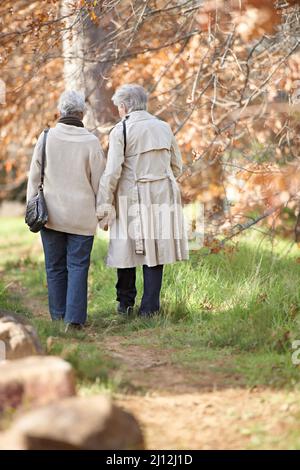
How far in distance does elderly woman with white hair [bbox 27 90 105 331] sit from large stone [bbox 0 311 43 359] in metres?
1.52

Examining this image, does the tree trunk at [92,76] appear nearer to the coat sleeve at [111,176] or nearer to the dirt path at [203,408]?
the coat sleeve at [111,176]

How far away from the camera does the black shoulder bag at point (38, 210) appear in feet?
19.7

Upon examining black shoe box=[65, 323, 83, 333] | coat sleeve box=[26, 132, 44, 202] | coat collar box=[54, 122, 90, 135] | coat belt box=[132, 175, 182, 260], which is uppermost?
coat collar box=[54, 122, 90, 135]

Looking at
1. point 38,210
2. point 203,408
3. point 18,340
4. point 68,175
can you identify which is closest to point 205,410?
point 203,408

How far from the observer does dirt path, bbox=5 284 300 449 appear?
3.75 metres

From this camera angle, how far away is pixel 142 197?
244 inches

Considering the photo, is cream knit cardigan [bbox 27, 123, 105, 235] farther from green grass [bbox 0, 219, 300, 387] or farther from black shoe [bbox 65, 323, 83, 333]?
green grass [bbox 0, 219, 300, 387]

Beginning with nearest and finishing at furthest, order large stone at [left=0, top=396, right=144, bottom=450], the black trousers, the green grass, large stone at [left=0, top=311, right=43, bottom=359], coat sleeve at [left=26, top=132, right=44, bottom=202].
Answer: large stone at [left=0, top=396, right=144, bottom=450], large stone at [left=0, top=311, right=43, bottom=359], the green grass, coat sleeve at [left=26, top=132, right=44, bottom=202], the black trousers

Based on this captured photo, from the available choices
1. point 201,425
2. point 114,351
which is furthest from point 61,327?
point 201,425

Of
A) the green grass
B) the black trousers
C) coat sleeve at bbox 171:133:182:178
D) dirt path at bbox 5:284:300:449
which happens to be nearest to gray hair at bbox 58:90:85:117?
coat sleeve at bbox 171:133:182:178

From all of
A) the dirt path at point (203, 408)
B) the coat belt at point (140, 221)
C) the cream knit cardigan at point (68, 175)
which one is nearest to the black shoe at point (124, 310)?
the coat belt at point (140, 221)

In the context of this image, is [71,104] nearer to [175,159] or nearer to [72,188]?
[72,188]
